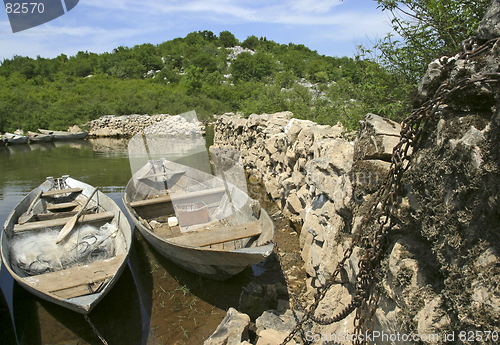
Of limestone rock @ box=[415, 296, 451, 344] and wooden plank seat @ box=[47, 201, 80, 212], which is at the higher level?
limestone rock @ box=[415, 296, 451, 344]

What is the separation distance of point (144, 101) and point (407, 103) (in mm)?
33824

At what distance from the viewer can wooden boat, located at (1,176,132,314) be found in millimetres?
4043

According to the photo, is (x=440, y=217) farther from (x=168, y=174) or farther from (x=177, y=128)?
(x=177, y=128)

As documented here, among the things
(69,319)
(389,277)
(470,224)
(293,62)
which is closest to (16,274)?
(69,319)

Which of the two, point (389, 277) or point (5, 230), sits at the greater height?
point (389, 277)

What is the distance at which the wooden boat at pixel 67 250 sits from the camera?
404 cm

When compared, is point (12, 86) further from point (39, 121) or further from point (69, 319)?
point (69, 319)

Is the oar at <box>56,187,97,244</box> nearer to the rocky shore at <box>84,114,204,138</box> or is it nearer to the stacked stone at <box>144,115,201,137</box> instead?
the stacked stone at <box>144,115,201,137</box>

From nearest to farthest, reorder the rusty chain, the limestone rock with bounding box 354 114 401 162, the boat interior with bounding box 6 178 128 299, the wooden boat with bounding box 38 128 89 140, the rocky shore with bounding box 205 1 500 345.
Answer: the rocky shore with bounding box 205 1 500 345 → the rusty chain → the limestone rock with bounding box 354 114 401 162 → the boat interior with bounding box 6 178 128 299 → the wooden boat with bounding box 38 128 89 140

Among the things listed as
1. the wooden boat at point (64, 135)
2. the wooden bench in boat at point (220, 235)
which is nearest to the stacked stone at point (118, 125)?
the wooden boat at point (64, 135)

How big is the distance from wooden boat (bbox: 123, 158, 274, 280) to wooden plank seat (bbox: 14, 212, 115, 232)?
475 mm

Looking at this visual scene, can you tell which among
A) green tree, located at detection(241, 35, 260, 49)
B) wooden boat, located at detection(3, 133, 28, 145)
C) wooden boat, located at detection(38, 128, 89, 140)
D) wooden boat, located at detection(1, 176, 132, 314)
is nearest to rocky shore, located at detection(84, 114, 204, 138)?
wooden boat, located at detection(38, 128, 89, 140)

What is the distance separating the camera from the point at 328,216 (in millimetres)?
3932

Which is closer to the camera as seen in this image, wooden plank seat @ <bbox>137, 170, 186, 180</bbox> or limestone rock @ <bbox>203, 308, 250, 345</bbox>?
limestone rock @ <bbox>203, 308, 250, 345</bbox>
